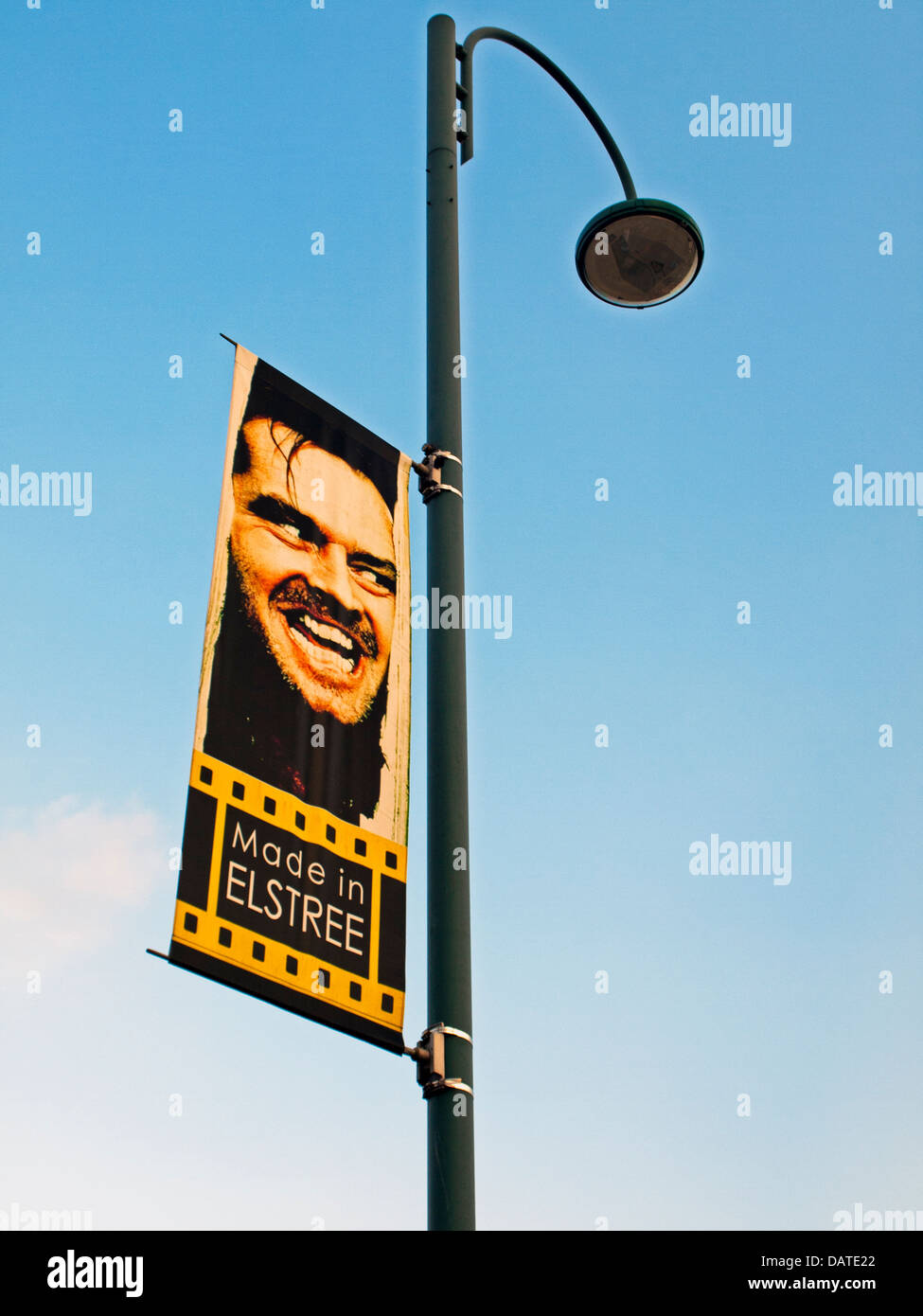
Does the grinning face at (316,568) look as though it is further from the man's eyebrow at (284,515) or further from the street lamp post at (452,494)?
the street lamp post at (452,494)

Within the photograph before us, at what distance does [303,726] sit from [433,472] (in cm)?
160

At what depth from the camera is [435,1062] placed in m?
5.82

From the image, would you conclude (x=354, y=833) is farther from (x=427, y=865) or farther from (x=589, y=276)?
(x=589, y=276)

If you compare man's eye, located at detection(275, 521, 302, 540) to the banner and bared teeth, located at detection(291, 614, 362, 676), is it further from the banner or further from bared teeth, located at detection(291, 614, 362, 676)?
bared teeth, located at detection(291, 614, 362, 676)

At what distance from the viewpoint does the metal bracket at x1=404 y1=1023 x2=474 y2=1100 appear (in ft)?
19.0

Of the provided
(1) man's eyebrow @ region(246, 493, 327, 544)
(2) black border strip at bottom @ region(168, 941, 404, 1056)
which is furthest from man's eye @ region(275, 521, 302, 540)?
(2) black border strip at bottom @ region(168, 941, 404, 1056)

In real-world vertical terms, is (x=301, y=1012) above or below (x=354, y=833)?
below

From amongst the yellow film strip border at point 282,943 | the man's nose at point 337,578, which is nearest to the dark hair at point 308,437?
the man's nose at point 337,578

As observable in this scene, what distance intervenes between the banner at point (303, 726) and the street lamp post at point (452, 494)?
0.20 m

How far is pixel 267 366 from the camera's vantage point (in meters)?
Result: 7.16

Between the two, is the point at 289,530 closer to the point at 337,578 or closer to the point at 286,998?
the point at 337,578
